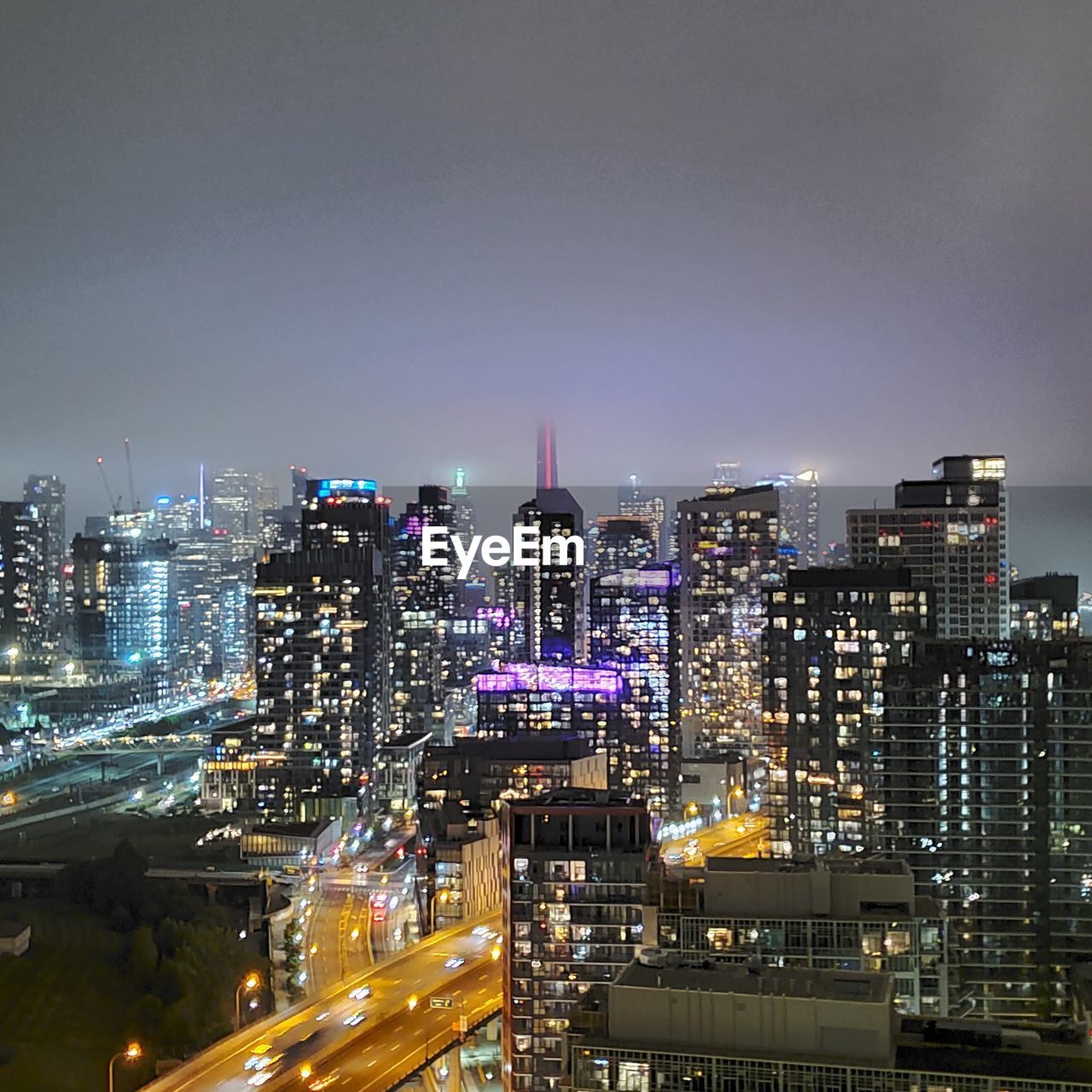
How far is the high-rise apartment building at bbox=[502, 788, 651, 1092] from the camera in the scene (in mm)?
9281

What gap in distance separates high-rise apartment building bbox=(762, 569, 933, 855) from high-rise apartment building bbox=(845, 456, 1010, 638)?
5.42 meters

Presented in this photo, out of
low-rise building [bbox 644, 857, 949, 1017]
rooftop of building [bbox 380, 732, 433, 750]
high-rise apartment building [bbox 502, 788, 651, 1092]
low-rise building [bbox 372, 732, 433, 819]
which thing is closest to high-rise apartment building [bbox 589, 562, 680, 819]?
rooftop of building [bbox 380, 732, 433, 750]

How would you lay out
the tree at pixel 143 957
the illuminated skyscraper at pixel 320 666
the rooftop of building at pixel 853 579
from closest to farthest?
the tree at pixel 143 957 < the rooftop of building at pixel 853 579 < the illuminated skyscraper at pixel 320 666

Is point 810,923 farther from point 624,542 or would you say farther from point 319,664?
point 624,542

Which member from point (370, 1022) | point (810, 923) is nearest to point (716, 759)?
point (370, 1022)

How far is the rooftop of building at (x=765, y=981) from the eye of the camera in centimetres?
536

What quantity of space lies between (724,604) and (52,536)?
49.4 feet

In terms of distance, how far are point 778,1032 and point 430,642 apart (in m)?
23.0

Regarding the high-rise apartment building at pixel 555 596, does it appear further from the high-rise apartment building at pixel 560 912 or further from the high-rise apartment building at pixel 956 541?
the high-rise apartment building at pixel 560 912

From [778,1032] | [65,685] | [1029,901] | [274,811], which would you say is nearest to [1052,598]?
[1029,901]

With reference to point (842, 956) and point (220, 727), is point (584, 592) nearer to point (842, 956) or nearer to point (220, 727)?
point (220, 727)

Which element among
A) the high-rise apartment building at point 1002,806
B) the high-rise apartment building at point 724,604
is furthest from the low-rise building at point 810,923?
the high-rise apartment building at point 724,604

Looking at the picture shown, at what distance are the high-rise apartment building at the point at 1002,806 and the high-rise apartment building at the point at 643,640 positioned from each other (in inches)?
400

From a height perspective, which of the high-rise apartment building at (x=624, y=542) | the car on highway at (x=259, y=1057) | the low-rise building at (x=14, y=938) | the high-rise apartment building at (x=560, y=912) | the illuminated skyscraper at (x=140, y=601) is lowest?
the low-rise building at (x=14, y=938)
